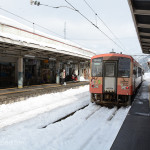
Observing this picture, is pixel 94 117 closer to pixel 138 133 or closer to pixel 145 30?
pixel 138 133

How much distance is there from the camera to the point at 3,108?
8.42 meters

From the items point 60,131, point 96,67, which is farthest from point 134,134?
point 96,67

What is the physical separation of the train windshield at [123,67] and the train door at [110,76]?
27 cm

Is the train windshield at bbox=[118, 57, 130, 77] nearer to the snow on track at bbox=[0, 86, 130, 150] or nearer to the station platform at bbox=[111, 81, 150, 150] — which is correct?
the snow on track at bbox=[0, 86, 130, 150]

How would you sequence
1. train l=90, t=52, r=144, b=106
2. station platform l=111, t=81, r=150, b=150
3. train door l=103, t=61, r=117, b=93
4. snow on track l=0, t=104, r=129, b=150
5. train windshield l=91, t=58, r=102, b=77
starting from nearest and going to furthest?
station platform l=111, t=81, r=150, b=150, snow on track l=0, t=104, r=129, b=150, train l=90, t=52, r=144, b=106, train door l=103, t=61, r=117, b=93, train windshield l=91, t=58, r=102, b=77

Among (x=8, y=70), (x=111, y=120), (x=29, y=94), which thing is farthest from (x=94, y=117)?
(x=8, y=70)

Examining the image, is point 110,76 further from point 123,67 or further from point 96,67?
point 96,67

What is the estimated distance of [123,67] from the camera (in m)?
8.84

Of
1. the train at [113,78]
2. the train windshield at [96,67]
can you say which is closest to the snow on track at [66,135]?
the train at [113,78]

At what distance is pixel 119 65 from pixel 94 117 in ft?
11.0

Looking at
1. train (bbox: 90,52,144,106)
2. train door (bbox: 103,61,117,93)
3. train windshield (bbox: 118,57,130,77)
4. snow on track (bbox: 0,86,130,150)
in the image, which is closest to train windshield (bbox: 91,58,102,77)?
train (bbox: 90,52,144,106)

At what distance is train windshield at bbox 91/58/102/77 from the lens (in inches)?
362

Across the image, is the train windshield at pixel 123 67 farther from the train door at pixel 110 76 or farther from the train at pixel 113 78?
the train door at pixel 110 76

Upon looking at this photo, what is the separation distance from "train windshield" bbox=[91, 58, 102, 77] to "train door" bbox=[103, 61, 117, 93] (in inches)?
11.4
